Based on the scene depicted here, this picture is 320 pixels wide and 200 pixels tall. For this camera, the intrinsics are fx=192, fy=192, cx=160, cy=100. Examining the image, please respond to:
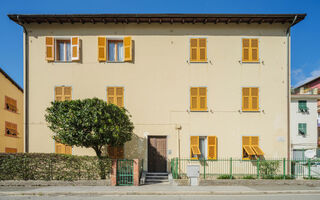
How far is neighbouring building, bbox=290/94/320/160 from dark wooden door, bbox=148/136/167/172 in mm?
15524

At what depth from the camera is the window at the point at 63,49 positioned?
38.9 ft

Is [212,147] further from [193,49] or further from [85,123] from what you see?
[85,123]

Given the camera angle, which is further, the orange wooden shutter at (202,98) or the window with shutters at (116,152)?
the orange wooden shutter at (202,98)

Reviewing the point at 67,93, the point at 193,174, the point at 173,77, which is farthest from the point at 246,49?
the point at 67,93

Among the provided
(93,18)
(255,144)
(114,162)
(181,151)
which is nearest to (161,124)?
(181,151)

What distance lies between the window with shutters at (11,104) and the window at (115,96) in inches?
430

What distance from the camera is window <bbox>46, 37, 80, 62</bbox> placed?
11.9 m

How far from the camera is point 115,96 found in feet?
38.9

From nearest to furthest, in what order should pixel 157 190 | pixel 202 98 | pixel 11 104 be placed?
1. pixel 157 190
2. pixel 202 98
3. pixel 11 104

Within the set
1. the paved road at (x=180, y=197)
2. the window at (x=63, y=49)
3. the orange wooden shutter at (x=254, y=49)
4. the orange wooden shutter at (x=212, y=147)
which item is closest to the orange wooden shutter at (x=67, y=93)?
the window at (x=63, y=49)

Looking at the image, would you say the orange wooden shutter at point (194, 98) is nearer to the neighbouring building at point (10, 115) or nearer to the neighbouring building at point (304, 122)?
the neighbouring building at point (304, 122)

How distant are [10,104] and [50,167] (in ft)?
35.9

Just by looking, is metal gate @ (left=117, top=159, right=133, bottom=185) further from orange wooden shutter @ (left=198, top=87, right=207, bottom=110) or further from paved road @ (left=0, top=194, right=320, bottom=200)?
orange wooden shutter @ (left=198, top=87, right=207, bottom=110)

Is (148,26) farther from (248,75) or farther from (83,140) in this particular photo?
(83,140)
